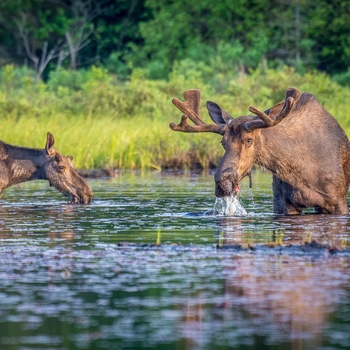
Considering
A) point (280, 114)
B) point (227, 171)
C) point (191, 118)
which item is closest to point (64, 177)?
point (191, 118)

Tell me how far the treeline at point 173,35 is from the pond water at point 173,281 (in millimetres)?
22312

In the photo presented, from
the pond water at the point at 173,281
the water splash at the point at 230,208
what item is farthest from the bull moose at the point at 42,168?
the water splash at the point at 230,208

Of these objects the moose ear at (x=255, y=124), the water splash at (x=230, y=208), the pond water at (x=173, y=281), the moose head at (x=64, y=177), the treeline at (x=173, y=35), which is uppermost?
the treeline at (x=173, y=35)

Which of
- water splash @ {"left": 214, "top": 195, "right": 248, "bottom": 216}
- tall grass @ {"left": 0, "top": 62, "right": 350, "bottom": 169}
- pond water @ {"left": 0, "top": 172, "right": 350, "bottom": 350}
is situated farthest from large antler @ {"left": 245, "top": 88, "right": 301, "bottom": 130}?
tall grass @ {"left": 0, "top": 62, "right": 350, "bottom": 169}

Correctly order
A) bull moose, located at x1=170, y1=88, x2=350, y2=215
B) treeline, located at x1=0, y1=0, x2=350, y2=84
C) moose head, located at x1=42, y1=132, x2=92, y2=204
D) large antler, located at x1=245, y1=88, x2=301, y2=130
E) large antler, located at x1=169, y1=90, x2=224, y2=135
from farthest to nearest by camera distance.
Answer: treeline, located at x1=0, y1=0, x2=350, y2=84 < moose head, located at x1=42, y1=132, x2=92, y2=204 < large antler, located at x1=169, y1=90, x2=224, y2=135 < bull moose, located at x1=170, y1=88, x2=350, y2=215 < large antler, located at x1=245, y1=88, x2=301, y2=130

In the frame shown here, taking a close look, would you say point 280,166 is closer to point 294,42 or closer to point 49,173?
point 49,173

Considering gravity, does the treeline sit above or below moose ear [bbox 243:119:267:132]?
above

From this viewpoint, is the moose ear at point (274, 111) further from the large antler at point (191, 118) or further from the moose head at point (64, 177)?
the moose head at point (64, 177)

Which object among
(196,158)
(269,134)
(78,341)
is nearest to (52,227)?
(269,134)

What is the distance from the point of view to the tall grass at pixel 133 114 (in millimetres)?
22062

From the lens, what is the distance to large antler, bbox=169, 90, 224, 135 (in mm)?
12250

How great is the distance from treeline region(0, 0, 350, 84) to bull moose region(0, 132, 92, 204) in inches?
739

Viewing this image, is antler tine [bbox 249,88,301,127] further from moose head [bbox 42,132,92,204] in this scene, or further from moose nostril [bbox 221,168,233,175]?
moose head [bbox 42,132,92,204]

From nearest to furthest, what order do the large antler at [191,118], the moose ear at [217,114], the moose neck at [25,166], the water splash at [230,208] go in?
the large antler at [191,118] → the moose ear at [217,114] → the water splash at [230,208] → the moose neck at [25,166]
